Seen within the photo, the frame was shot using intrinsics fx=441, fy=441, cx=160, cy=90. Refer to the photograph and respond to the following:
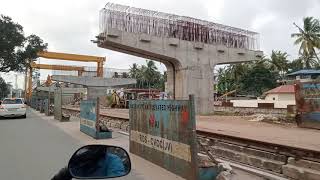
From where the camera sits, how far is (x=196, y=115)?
2783 cm

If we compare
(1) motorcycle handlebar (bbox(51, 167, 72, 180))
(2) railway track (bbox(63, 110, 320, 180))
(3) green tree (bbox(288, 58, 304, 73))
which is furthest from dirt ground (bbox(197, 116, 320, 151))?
(3) green tree (bbox(288, 58, 304, 73))

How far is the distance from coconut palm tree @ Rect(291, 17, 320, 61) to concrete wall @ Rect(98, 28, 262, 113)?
32900 mm

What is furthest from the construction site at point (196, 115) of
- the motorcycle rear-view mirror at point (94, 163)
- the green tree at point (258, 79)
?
the green tree at point (258, 79)

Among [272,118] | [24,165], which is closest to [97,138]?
[24,165]

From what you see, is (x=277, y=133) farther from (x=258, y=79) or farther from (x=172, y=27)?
(x=258, y=79)

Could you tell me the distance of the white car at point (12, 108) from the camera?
100ft

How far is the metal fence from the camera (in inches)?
1008

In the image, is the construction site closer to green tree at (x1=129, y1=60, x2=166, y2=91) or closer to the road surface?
the road surface

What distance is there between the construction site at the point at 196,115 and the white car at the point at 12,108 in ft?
8.91

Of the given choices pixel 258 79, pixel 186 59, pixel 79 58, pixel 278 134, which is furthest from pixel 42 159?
pixel 258 79

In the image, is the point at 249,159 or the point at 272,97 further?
the point at 272,97

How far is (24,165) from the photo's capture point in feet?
31.4

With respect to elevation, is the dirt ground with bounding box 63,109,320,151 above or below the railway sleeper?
above

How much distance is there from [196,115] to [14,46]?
20992 mm
